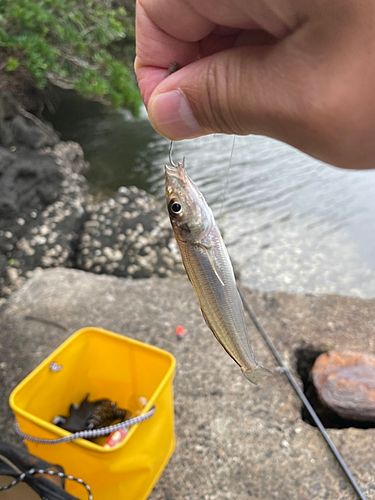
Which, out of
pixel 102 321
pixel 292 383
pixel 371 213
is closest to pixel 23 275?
pixel 102 321

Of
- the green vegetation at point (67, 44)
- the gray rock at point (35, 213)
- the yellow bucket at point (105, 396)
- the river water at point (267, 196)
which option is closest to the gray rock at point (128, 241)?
the gray rock at point (35, 213)

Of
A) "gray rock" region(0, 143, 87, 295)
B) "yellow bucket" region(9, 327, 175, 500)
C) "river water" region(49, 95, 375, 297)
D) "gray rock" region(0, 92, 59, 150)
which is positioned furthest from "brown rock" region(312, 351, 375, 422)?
"gray rock" region(0, 92, 59, 150)

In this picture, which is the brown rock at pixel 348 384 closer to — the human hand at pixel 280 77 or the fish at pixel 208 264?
the fish at pixel 208 264

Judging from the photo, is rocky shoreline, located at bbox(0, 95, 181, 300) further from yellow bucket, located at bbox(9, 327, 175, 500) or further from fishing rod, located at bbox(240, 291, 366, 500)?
yellow bucket, located at bbox(9, 327, 175, 500)

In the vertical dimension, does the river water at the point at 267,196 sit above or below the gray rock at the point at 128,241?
below

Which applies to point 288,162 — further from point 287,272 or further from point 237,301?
point 237,301
